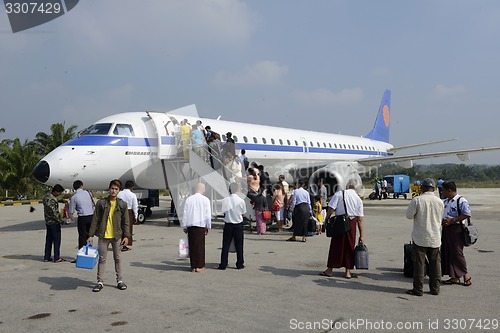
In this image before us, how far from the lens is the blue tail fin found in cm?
3497

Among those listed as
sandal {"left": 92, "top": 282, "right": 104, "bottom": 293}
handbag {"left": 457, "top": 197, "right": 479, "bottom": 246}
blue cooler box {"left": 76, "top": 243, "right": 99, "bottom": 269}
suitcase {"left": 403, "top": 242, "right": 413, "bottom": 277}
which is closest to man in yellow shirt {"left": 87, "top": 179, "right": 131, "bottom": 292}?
sandal {"left": 92, "top": 282, "right": 104, "bottom": 293}

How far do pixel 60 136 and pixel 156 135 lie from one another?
28.5m

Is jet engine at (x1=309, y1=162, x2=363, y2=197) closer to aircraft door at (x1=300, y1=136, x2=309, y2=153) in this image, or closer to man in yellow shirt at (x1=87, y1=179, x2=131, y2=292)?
aircraft door at (x1=300, y1=136, x2=309, y2=153)

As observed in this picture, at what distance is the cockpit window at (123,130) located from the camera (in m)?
13.3

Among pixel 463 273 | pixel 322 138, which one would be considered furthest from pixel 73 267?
pixel 322 138

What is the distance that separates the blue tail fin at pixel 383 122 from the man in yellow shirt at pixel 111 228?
98.6 ft

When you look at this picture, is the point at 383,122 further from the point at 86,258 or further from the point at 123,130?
the point at 86,258

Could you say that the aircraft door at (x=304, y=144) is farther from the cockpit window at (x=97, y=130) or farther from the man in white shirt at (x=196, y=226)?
the man in white shirt at (x=196, y=226)

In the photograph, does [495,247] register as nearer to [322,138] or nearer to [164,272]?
[164,272]

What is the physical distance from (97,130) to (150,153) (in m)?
1.72

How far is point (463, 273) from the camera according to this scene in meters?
6.39

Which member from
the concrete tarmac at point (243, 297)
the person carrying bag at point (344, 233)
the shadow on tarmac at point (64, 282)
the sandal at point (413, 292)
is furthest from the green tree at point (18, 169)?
the sandal at point (413, 292)

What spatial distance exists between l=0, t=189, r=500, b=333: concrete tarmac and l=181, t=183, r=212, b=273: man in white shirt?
0.81 ft

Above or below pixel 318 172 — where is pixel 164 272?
below
